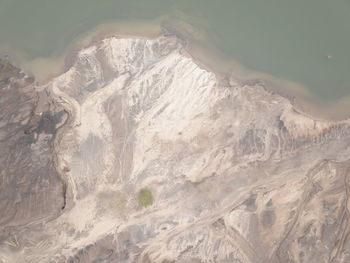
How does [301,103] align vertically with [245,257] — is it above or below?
above

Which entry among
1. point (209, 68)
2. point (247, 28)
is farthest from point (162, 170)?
point (247, 28)

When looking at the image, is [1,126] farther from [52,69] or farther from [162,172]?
[162,172]

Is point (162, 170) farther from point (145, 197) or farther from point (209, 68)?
point (209, 68)

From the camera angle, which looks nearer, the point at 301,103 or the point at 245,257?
the point at 245,257

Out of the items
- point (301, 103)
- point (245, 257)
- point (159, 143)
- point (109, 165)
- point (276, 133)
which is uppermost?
point (301, 103)

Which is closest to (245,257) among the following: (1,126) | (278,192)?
(278,192)

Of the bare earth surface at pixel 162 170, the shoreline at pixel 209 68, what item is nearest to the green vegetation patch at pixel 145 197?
the bare earth surface at pixel 162 170
